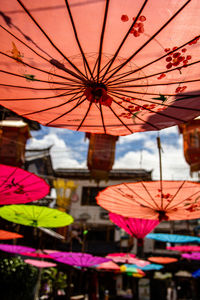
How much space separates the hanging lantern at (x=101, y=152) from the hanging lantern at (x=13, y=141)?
2731 mm

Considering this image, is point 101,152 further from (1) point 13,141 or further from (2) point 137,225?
(2) point 137,225

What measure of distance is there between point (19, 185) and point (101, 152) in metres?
7.41

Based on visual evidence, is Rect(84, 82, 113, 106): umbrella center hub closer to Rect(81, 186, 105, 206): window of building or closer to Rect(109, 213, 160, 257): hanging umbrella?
Rect(109, 213, 160, 257): hanging umbrella

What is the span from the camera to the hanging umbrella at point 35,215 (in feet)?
19.1

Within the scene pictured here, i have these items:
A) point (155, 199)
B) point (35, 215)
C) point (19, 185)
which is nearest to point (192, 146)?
point (155, 199)

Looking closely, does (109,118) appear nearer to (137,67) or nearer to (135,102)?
(135,102)

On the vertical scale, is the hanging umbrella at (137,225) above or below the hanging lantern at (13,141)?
below

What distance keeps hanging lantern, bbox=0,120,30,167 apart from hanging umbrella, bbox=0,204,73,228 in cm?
374

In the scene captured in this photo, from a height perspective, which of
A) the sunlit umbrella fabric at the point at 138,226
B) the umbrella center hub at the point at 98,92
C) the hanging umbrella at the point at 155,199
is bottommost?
the sunlit umbrella fabric at the point at 138,226

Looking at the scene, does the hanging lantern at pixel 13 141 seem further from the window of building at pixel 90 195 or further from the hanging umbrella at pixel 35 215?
the window of building at pixel 90 195

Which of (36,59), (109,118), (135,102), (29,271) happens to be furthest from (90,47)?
(29,271)

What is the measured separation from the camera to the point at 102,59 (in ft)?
6.32

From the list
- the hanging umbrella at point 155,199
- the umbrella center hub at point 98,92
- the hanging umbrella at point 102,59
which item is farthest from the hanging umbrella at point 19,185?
the umbrella center hub at point 98,92

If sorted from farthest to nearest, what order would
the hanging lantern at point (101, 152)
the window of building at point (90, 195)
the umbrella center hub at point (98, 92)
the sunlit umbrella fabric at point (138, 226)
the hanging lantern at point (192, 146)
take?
1. the window of building at point (90, 195)
2. the hanging lantern at point (101, 152)
3. the hanging lantern at point (192, 146)
4. the sunlit umbrella fabric at point (138, 226)
5. the umbrella center hub at point (98, 92)
